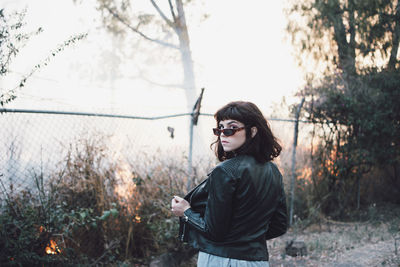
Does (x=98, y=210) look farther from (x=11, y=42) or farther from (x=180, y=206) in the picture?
(x=180, y=206)

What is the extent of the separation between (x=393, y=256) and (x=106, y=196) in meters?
3.42

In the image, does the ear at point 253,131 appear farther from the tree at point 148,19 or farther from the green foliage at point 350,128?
the tree at point 148,19

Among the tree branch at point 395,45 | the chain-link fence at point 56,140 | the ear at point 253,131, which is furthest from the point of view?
the tree branch at point 395,45

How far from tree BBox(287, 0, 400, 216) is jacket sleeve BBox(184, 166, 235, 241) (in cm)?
495

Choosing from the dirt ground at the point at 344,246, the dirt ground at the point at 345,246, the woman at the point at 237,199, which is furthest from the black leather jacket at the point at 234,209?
the dirt ground at the point at 345,246

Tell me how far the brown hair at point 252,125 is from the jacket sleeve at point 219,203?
0.76 ft

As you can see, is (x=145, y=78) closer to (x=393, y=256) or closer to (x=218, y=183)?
(x=393, y=256)

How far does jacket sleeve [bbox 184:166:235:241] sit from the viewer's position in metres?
1.54

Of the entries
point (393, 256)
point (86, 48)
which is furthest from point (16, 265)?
point (86, 48)

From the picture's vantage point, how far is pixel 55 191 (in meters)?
3.38

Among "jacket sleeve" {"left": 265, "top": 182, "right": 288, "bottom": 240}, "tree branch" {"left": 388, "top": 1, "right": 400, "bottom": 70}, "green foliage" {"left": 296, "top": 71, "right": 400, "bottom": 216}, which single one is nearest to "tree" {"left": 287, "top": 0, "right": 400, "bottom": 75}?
"tree branch" {"left": 388, "top": 1, "right": 400, "bottom": 70}

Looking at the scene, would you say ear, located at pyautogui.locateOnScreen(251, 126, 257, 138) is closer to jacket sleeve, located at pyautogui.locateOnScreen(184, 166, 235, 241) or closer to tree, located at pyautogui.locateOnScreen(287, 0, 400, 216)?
jacket sleeve, located at pyautogui.locateOnScreen(184, 166, 235, 241)

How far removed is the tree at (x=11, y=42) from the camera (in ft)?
9.41

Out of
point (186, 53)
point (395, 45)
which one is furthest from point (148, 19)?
point (395, 45)
